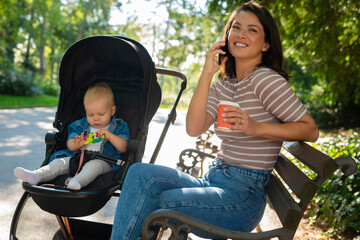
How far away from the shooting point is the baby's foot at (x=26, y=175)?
223 centimetres

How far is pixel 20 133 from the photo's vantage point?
25.8 ft

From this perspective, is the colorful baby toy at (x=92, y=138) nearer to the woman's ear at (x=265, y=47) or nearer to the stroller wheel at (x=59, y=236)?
the stroller wheel at (x=59, y=236)

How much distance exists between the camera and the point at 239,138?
2195 mm

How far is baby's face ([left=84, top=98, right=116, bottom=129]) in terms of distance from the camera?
2883 millimetres

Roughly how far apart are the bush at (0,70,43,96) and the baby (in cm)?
1482

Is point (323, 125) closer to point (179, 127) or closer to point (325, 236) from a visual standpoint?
point (179, 127)

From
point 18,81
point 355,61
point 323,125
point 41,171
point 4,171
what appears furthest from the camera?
point 18,81

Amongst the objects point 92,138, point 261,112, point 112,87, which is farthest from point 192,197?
point 112,87

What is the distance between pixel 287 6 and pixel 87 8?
2585 cm

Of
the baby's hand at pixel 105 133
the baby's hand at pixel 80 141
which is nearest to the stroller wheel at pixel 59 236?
the baby's hand at pixel 80 141

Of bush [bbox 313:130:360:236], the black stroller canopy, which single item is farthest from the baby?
bush [bbox 313:130:360:236]

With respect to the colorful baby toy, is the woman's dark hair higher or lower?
higher

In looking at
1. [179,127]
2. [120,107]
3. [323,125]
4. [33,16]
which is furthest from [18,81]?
[120,107]

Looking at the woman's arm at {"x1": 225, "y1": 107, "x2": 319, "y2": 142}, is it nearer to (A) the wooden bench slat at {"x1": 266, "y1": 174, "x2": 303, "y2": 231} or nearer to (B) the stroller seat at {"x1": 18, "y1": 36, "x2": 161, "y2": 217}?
(A) the wooden bench slat at {"x1": 266, "y1": 174, "x2": 303, "y2": 231}
